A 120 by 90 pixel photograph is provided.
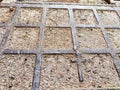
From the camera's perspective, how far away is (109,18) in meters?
2.35

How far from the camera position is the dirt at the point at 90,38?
194 centimetres

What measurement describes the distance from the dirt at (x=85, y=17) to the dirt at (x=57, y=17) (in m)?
0.11

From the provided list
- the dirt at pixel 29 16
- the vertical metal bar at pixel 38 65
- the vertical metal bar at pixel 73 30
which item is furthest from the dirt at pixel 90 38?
the dirt at pixel 29 16

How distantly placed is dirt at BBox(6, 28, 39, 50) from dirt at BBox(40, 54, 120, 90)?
0.72 ft

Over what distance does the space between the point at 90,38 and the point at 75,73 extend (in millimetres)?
511

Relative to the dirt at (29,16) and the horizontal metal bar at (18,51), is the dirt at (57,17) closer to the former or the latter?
the dirt at (29,16)

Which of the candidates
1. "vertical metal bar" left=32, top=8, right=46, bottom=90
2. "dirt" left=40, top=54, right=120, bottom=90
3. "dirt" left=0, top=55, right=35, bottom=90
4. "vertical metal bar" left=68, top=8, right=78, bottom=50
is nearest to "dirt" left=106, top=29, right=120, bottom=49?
"dirt" left=40, top=54, right=120, bottom=90

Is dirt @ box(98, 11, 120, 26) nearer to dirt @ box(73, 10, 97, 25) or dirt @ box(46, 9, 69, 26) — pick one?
dirt @ box(73, 10, 97, 25)

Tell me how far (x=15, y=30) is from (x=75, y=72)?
2.59 ft

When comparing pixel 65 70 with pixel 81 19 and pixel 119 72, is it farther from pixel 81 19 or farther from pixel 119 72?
pixel 81 19

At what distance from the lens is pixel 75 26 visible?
2.17 metres

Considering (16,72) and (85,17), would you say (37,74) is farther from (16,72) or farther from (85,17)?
(85,17)

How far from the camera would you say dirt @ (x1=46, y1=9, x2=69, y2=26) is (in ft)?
7.25

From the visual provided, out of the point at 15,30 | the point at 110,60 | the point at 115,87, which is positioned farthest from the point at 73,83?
the point at 15,30
